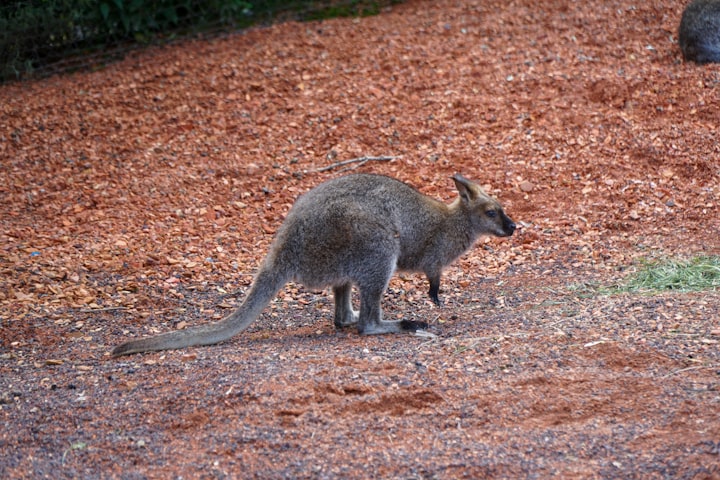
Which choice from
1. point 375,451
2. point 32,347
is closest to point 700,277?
point 375,451

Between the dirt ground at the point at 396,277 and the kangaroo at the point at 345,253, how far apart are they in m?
0.17

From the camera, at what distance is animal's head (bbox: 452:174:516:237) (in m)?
6.81

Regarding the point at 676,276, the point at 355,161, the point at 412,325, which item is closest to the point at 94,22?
the point at 355,161

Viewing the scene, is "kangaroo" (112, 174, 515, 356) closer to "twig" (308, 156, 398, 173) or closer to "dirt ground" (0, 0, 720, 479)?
"dirt ground" (0, 0, 720, 479)

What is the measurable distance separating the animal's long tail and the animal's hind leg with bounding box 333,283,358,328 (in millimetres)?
596

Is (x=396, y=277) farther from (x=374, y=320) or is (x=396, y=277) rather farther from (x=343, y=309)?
(x=374, y=320)

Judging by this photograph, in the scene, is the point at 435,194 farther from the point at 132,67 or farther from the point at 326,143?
the point at 132,67

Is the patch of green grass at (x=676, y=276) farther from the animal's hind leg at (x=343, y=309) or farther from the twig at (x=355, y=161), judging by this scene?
the twig at (x=355, y=161)

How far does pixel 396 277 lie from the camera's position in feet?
25.2

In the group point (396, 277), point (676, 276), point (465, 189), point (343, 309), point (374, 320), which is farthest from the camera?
point (396, 277)

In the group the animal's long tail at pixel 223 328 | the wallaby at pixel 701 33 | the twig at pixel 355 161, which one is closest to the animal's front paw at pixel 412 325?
the animal's long tail at pixel 223 328

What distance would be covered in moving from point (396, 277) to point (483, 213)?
1.19 m

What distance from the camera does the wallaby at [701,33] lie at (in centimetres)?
997

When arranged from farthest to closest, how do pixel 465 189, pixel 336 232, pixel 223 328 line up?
1. pixel 465 189
2. pixel 336 232
3. pixel 223 328
